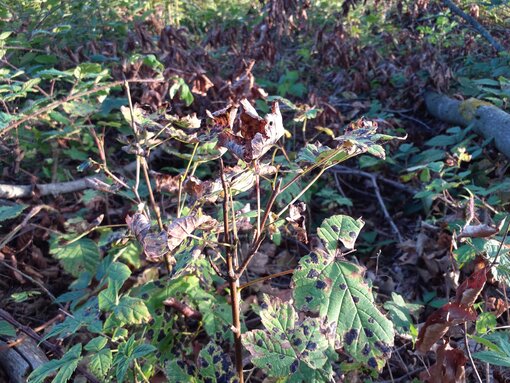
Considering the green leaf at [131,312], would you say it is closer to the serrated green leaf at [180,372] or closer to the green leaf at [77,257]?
the serrated green leaf at [180,372]

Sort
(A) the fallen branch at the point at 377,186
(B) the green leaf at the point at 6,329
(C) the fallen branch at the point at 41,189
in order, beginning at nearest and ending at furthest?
1. (B) the green leaf at the point at 6,329
2. (C) the fallen branch at the point at 41,189
3. (A) the fallen branch at the point at 377,186

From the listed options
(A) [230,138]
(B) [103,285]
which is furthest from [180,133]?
(B) [103,285]

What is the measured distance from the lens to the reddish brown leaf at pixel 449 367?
1.51 m

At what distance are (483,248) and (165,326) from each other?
1.18 metres

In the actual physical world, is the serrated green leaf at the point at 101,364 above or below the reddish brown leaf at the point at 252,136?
below

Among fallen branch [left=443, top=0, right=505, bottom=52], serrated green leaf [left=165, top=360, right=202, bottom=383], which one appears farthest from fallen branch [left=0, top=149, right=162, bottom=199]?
fallen branch [left=443, top=0, right=505, bottom=52]

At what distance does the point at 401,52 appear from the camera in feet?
16.1

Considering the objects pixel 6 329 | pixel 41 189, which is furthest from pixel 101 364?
pixel 41 189

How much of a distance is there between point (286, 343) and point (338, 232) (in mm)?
334

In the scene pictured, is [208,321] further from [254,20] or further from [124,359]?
[254,20]

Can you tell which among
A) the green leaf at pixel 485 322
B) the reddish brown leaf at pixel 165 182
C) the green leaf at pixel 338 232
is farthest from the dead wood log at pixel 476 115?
the reddish brown leaf at pixel 165 182

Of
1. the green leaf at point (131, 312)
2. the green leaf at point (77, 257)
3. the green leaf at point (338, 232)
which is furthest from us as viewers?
the green leaf at point (77, 257)

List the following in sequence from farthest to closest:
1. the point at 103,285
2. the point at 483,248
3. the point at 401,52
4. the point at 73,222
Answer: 1. the point at 401,52
2. the point at 73,222
3. the point at 103,285
4. the point at 483,248

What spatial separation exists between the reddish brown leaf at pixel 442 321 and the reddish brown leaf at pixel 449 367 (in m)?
0.06
